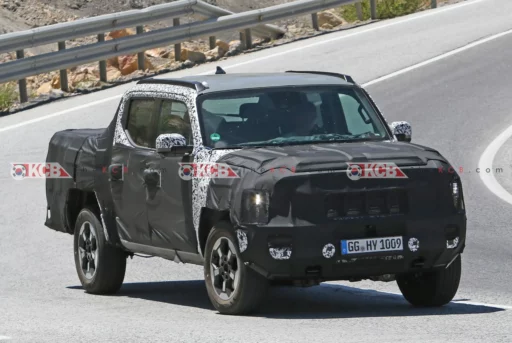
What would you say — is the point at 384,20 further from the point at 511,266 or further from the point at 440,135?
the point at 511,266

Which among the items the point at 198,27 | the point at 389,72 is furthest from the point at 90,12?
the point at 389,72

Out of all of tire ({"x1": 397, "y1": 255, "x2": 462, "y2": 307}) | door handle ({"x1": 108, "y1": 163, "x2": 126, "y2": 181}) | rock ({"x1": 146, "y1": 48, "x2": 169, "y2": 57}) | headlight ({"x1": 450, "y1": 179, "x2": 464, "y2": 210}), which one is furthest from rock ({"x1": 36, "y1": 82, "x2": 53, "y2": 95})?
headlight ({"x1": 450, "y1": 179, "x2": 464, "y2": 210})

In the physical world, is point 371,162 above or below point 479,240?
above

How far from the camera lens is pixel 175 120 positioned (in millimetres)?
10625

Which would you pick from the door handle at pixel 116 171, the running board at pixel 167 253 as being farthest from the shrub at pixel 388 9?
the running board at pixel 167 253

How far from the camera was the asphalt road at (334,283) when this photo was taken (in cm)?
858

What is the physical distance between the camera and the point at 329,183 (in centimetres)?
907

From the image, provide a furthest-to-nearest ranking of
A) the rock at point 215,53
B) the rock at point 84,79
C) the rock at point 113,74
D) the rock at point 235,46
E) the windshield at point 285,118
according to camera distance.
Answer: the rock at point 235,46, the rock at point 215,53, the rock at point 113,74, the rock at point 84,79, the windshield at point 285,118

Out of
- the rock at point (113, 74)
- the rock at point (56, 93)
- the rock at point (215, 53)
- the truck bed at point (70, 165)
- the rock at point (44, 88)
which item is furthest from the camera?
the rock at point (215, 53)

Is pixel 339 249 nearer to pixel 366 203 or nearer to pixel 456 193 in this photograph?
pixel 366 203

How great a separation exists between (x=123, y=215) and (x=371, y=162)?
8.82ft

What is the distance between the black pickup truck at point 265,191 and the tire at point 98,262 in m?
0.01

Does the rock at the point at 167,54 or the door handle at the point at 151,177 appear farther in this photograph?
the rock at the point at 167,54

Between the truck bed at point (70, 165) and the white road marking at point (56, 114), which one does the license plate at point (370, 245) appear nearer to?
the truck bed at point (70, 165)
